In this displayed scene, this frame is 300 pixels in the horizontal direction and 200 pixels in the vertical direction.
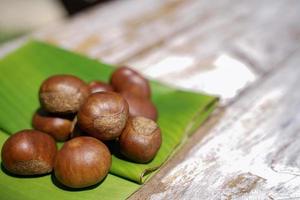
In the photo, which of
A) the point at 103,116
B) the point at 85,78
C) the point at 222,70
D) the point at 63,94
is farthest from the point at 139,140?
the point at 222,70

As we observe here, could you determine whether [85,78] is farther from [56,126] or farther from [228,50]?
[228,50]

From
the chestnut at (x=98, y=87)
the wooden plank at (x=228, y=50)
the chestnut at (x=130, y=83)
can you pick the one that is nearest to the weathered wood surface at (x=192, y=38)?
the wooden plank at (x=228, y=50)

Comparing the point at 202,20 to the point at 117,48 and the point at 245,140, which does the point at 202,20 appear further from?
the point at 245,140

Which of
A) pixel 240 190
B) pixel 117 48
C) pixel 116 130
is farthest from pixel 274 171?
pixel 117 48

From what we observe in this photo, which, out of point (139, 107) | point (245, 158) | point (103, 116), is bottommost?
point (245, 158)

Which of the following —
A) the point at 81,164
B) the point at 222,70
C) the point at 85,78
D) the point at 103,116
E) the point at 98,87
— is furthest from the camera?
the point at 222,70

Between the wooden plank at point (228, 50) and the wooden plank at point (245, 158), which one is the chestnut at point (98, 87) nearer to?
the wooden plank at point (245, 158)

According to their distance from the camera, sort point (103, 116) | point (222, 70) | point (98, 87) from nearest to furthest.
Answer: point (103, 116), point (98, 87), point (222, 70)

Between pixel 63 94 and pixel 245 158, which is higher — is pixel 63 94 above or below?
above
